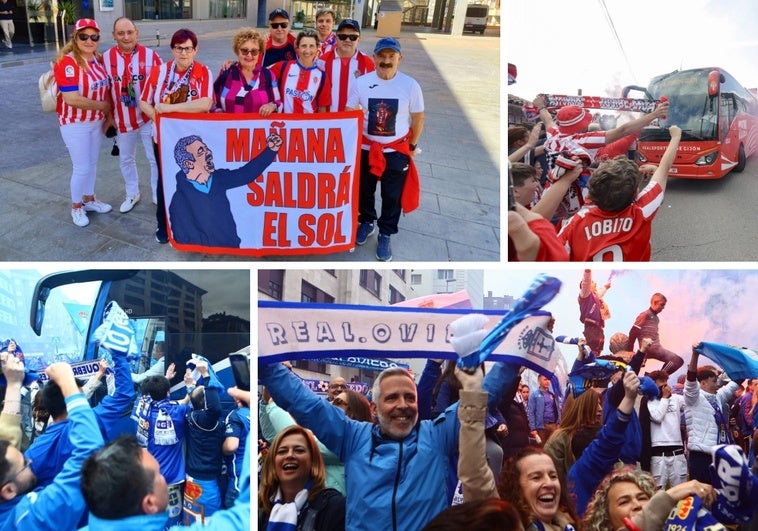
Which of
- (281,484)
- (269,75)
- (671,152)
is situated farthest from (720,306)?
(269,75)

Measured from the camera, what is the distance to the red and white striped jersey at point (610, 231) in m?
3.71

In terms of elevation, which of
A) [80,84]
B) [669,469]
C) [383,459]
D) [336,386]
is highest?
[80,84]

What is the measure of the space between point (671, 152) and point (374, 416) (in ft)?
8.75

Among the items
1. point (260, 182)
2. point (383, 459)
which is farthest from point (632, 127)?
point (383, 459)

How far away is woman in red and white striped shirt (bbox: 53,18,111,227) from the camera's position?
12.8ft

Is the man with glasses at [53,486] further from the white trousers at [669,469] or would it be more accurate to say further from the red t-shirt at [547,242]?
the white trousers at [669,469]

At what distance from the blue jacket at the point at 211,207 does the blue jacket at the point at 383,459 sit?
1173 millimetres

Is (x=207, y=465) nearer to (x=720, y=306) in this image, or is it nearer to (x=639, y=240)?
(x=639, y=240)

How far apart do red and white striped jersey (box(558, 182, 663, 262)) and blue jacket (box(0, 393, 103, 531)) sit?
3123mm

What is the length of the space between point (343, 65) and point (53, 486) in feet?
10.3

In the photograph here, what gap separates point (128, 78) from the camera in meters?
4.05

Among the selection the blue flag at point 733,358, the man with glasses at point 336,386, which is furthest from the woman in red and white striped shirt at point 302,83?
the blue flag at point 733,358

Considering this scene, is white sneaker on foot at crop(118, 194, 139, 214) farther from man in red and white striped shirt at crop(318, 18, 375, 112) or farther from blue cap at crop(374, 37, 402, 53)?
blue cap at crop(374, 37, 402, 53)

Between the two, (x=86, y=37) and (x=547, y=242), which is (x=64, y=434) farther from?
(x=547, y=242)
